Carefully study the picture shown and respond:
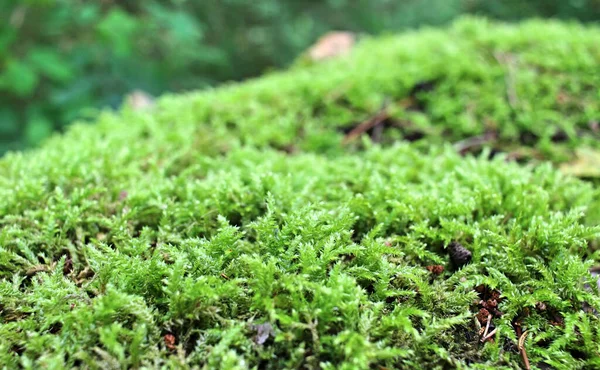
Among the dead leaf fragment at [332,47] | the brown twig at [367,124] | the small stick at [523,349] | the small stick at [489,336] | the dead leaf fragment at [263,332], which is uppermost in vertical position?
the dead leaf fragment at [332,47]

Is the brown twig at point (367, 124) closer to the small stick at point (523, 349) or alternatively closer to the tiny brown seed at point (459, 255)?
the tiny brown seed at point (459, 255)

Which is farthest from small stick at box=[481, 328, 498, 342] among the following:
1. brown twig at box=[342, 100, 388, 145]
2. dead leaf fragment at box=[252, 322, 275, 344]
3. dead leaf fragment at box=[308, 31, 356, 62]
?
dead leaf fragment at box=[308, 31, 356, 62]

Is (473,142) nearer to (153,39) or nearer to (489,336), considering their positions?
(489,336)

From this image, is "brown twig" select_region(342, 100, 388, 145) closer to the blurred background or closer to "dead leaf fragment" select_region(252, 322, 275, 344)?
"dead leaf fragment" select_region(252, 322, 275, 344)

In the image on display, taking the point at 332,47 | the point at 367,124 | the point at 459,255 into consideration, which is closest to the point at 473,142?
the point at 367,124

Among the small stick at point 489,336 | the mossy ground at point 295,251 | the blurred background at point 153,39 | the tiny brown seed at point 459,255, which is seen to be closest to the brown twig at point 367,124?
the mossy ground at point 295,251

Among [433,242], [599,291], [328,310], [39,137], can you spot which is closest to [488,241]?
[433,242]
